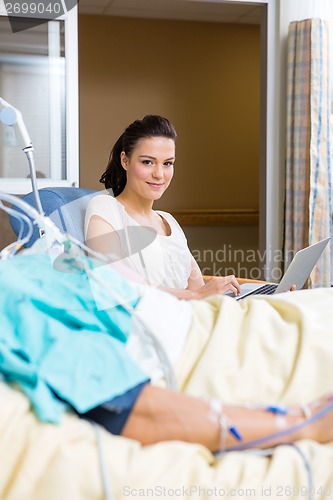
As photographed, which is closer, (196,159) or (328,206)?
(328,206)

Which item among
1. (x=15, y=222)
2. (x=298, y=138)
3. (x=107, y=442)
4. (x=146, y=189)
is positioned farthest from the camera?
(x=298, y=138)

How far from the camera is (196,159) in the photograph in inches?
243

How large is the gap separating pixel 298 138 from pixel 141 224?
2082 millimetres

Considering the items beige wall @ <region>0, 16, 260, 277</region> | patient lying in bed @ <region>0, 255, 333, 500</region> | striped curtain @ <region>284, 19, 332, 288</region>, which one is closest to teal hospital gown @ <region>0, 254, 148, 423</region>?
patient lying in bed @ <region>0, 255, 333, 500</region>

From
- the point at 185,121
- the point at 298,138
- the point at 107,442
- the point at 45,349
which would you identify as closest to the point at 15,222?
the point at 45,349

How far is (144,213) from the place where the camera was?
2668 millimetres

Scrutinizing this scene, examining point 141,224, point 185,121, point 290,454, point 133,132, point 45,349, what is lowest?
point 290,454

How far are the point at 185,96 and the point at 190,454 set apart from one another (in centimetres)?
521

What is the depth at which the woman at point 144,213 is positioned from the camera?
8.16ft

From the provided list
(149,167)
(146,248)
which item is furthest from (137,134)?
(146,248)

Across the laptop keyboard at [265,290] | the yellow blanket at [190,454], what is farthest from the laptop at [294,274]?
the yellow blanket at [190,454]

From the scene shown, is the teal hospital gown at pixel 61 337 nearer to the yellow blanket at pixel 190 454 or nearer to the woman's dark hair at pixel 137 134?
the yellow blanket at pixel 190 454

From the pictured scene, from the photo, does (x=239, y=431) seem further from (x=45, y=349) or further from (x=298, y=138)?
(x=298, y=138)

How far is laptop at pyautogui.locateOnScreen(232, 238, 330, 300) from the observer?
2.18 metres
